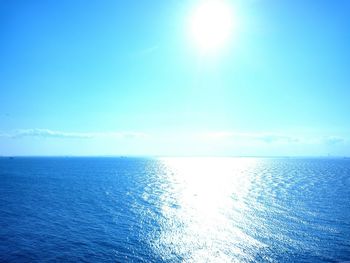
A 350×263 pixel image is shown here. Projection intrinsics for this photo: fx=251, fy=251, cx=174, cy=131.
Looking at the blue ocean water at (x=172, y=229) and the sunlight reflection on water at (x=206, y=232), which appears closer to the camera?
the blue ocean water at (x=172, y=229)

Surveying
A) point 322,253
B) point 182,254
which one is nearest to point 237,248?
point 182,254

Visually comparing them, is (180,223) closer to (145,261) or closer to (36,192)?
(145,261)

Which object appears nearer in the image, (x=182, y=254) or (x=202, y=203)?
(x=182, y=254)

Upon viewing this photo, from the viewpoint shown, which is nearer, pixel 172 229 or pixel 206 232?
pixel 206 232

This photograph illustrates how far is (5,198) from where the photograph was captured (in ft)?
277

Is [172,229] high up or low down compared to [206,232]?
up

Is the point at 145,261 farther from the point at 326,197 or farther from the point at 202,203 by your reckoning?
the point at 326,197

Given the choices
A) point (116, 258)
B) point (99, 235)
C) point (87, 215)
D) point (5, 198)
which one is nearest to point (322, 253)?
point (116, 258)

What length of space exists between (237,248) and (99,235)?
89.3 feet

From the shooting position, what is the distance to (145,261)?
40.4m

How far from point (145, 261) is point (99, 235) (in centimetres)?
1503

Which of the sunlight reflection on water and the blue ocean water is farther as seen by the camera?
the sunlight reflection on water

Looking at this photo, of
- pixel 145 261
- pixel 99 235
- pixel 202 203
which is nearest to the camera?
pixel 145 261

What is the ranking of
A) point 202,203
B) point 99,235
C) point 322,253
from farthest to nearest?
point 202,203 < point 99,235 < point 322,253
